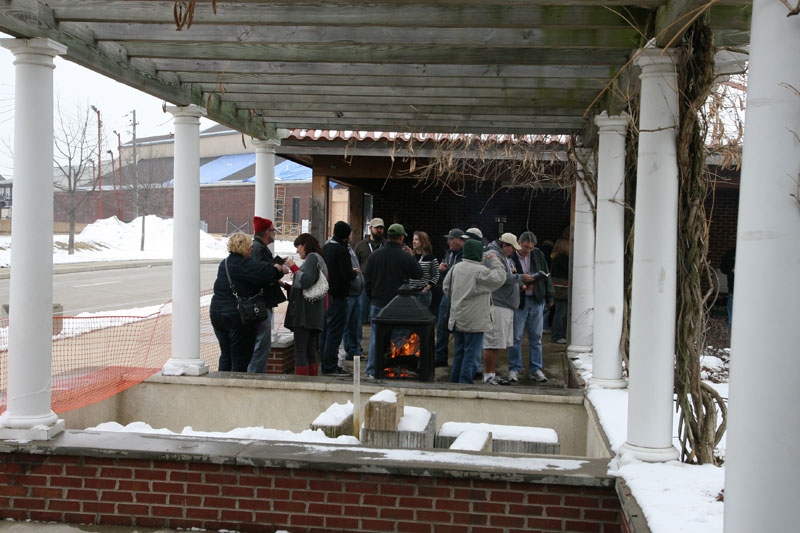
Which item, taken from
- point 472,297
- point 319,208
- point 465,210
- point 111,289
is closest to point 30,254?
point 472,297

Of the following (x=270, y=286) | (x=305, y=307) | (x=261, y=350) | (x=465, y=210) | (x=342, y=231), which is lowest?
(x=261, y=350)

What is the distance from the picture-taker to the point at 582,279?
28.0ft

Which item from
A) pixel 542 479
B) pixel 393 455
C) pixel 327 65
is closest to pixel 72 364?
pixel 327 65

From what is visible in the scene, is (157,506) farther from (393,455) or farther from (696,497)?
(696,497)

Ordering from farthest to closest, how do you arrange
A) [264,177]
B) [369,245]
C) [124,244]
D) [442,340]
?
[124,244] < [369,245] < [442,340] < [264,177]

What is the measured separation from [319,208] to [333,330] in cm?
395

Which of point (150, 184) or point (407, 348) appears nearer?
point (407, 348)

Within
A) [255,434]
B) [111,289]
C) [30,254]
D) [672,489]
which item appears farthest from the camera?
[111,289]

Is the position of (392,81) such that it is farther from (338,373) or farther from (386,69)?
(338,373)

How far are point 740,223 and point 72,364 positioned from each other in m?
8.60

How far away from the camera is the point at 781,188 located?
2.14 meters

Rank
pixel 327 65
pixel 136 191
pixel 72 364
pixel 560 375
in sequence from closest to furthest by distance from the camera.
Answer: pixel 327 65 < pixel 560 375 < pixel 72 364 < pixel 136 191

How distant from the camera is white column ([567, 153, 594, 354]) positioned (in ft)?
27.0

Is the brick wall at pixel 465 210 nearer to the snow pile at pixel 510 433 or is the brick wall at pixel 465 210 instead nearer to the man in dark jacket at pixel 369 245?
the man in dark jacket at pixel 369 245
